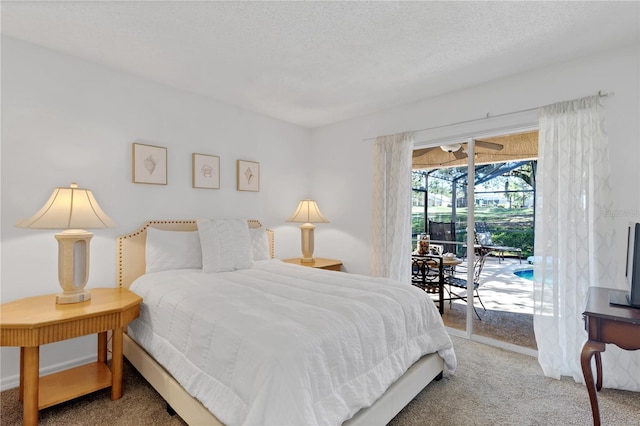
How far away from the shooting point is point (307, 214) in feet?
13.3

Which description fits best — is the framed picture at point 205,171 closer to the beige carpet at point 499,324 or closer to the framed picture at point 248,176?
the framed picture at point 248,176

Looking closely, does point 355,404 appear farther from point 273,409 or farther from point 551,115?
point 551,115

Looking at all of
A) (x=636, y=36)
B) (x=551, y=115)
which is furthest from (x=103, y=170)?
(x=636, y=36)

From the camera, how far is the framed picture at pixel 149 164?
2926 millimetres

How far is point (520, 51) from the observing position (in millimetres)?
2471

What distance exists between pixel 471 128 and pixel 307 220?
2.11 meters

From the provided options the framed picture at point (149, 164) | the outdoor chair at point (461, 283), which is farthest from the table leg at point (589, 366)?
the framed picture at point (149, 164)

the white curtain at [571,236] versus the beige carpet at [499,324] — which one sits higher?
the white curtain at [571,236]

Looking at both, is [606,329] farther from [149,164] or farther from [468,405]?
[149,164]

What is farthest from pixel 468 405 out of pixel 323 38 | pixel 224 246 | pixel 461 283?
pixel 323 38

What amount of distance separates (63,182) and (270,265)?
6.12 ft

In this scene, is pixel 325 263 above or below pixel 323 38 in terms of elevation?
below

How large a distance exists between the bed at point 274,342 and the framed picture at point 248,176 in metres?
1.11

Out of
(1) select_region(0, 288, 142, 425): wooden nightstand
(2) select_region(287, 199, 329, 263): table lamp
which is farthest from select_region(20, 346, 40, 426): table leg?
(2) select_region(287, 199, 329, 263): table lamp
